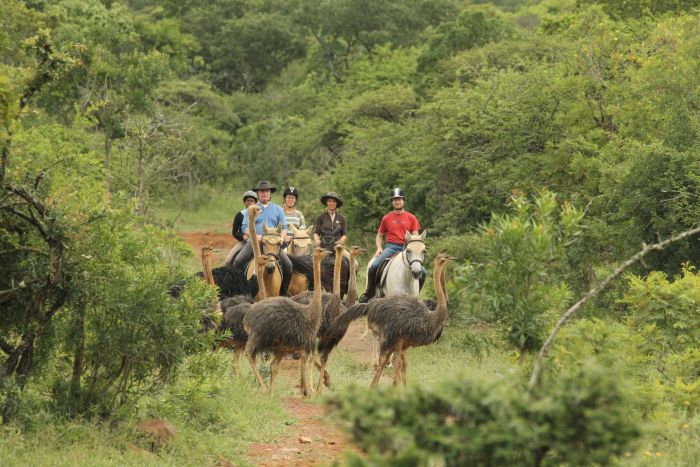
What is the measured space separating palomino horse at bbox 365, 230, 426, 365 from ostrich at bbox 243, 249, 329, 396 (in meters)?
2.59

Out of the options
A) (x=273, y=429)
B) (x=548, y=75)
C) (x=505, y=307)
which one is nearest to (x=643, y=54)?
(x=548, y=75)

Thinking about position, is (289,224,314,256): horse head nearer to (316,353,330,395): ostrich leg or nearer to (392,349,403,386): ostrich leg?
(316,353,330,395): ostrich leg

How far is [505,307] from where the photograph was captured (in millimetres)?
8102

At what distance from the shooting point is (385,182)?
85.5ft

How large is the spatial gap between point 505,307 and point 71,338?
418 centimetres

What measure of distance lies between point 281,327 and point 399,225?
512cm

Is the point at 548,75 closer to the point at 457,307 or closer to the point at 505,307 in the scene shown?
the point at 457,307

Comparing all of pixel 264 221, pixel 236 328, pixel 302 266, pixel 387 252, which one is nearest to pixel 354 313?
pixel 236 328

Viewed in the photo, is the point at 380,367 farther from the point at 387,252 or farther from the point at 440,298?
the point at 387,252

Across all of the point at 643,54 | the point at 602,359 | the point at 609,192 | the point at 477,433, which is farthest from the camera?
the point at 643,54

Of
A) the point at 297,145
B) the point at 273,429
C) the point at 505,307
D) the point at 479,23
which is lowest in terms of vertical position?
the point at 273,429

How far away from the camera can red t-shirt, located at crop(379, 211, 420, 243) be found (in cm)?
1695

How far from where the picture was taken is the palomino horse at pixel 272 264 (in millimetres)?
15984

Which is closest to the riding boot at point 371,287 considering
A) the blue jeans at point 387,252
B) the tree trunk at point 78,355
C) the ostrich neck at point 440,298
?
the blue jeans at point 387,252
